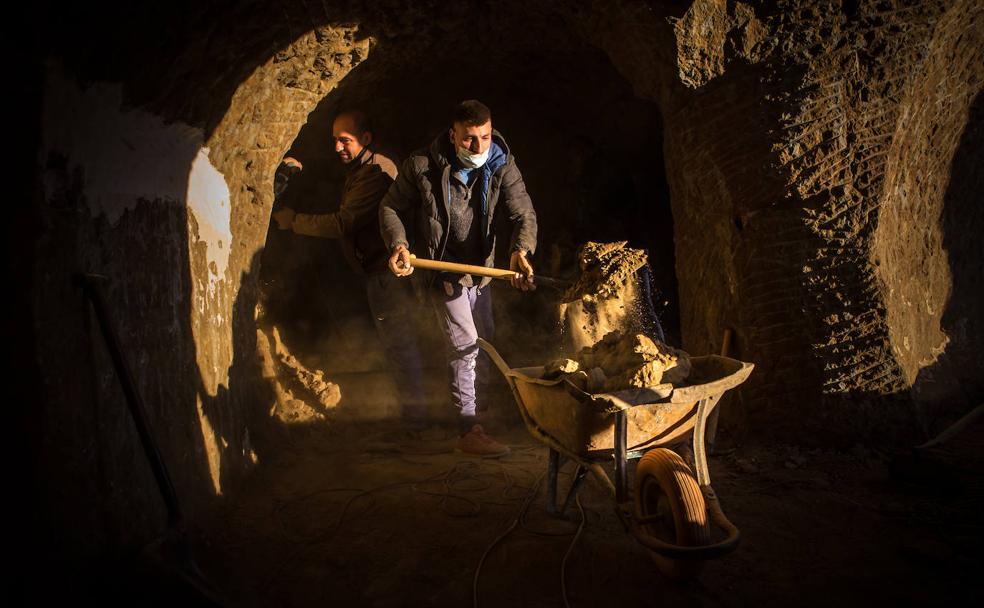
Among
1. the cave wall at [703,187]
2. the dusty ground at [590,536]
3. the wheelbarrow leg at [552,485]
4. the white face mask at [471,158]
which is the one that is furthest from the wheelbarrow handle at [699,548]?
the white face mask at [471,158]

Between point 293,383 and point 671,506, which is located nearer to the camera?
point 671,506

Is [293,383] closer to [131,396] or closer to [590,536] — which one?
[131,396]

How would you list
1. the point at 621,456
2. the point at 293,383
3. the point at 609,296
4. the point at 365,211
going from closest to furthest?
the point at 621,456 < the point at 609,296 < the point at 365,211 < the point at 293,383

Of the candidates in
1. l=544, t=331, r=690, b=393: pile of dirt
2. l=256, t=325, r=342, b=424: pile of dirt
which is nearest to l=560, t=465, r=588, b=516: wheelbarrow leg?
l=544, t=331, r=690, b=393: pile of dirt

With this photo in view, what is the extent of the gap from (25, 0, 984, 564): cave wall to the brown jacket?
599 mm

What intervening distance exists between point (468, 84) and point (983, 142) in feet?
13.4

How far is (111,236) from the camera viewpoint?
7.30 feet

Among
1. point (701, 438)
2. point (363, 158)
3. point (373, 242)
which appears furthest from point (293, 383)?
point (701, 438)

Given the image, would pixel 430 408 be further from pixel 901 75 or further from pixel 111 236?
pixel 901 75

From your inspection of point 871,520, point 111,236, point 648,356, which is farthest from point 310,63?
point 871,520

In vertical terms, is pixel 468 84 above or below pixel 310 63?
above

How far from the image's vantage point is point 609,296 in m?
3.17

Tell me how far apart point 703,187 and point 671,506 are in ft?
7.55

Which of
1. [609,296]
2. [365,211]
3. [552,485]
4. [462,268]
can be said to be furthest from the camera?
[365,211]
